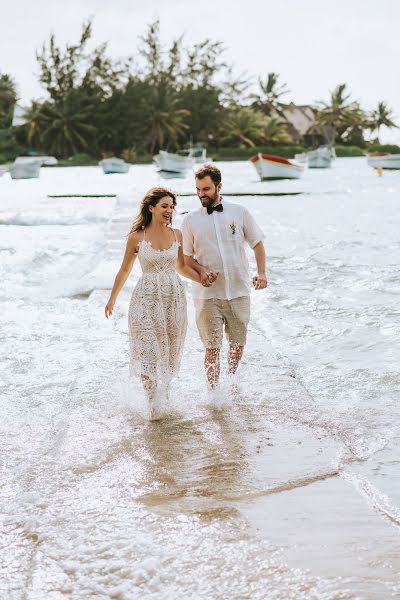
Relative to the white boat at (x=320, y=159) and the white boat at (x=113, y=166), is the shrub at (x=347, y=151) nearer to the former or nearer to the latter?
the white boat at (x=320, y=159)

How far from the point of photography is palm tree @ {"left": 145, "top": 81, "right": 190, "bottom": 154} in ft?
272

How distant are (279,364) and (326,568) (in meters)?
3.97

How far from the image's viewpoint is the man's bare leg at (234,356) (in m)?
5.91

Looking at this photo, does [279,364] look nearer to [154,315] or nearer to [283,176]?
[154,315]

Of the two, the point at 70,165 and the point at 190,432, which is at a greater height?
the point at 190,432

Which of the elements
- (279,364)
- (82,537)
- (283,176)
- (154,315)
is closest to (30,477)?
(82,537)

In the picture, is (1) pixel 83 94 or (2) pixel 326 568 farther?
(1) pixel 83 94

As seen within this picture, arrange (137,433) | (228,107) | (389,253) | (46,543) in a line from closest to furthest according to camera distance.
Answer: (46,543)
(137,433)
(389,253)
(228,107)

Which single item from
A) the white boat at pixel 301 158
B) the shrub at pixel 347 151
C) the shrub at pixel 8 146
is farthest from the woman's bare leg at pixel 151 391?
the shrub at pixel 347 151

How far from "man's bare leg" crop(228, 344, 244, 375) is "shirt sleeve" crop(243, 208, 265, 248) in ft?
2.48

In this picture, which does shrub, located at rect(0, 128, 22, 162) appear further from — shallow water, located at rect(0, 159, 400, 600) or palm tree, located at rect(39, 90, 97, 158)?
shallow water, located at rect(0, 159, 400, 600)

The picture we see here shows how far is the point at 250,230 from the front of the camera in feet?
18.4

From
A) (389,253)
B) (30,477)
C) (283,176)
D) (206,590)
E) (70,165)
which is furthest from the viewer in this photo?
(70,165)

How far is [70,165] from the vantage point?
80.1 m
